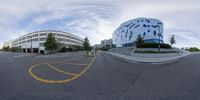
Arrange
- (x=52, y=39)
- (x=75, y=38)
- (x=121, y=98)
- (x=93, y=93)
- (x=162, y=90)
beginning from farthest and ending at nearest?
(x=75, y=38)
(x=52, y=39)
(x=162, y=90)
(x=93, y=93)
(x=121, y=98)

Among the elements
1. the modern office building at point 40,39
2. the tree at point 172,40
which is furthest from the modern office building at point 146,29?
the modern office building at point 40,39

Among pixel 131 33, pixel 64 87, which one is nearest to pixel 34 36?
pixel 131 33

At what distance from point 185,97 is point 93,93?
244 centimetres

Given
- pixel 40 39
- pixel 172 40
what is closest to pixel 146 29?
pixel 172 40

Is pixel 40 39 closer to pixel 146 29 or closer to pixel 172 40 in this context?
pixel 146 29

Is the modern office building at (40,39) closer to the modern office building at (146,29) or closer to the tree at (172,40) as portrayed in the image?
the modern office building at (146,29)

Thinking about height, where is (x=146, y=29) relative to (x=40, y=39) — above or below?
above

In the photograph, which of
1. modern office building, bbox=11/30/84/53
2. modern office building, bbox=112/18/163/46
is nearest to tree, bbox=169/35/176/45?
modern office building, bbox=112/18/163/46

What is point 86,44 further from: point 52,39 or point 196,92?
point 196,92

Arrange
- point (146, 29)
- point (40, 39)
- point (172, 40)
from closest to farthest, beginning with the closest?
point (172, 40) → point (146, 29) → point (40, 39)

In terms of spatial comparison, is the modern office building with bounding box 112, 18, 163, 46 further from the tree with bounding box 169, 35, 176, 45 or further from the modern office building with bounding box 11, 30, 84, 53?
the modern office building with bounding box 11, 30, 84, 53

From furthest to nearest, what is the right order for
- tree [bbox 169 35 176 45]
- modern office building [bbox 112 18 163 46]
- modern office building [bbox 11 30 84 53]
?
modern office building [bbox 11 30 84 53] < modern office building [bbox 112 18 163 46] < tree [bbox 169 35 176 45]

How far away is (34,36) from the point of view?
338 ft

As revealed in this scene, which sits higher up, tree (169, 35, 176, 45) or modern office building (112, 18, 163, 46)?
modern office building (112, 18, 163, 46)
